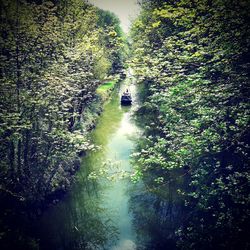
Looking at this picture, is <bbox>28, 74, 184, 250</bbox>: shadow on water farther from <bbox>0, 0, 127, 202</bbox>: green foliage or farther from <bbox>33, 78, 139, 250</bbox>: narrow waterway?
<bbox>0, 0, 127, 202</bbox>: green foliage

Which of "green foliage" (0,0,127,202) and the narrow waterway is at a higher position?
"green foliage" (0,0,127,202)

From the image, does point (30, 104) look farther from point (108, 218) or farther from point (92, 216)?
point (108, 218)

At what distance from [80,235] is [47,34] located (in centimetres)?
1036

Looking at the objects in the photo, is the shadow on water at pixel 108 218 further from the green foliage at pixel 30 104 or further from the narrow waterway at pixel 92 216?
the green foliage at pixel 30 104

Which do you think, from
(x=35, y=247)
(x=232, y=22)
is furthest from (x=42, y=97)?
(x=232, y=22)

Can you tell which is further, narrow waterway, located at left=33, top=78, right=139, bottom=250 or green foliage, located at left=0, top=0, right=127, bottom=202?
narrow waterway, located at left=33, top=78, right=139, bottom=250

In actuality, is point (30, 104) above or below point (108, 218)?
above

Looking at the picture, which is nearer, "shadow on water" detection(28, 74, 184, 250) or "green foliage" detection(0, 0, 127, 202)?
"green foliage" detection(0, 0, 127, 202)

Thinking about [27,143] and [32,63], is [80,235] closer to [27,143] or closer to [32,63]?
[27,143]

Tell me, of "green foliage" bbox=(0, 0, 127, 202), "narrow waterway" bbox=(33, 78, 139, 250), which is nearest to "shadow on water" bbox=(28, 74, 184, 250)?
"narrow waterway" bbox=(33, 78, 139, 250)

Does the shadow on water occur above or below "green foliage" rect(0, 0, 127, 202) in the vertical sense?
below

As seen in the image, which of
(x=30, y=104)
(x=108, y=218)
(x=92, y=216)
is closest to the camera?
(x=30, y=104)

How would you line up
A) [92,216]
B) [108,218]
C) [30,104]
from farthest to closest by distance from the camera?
[92,216] → [108,218] → [30,104]

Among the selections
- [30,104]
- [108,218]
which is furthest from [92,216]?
[30,104]
